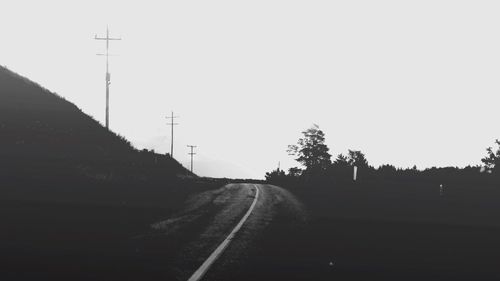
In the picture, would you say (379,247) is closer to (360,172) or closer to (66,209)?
(66,209)

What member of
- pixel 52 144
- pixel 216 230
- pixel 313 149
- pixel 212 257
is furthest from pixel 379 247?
pixel 313 149

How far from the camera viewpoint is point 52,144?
39281 millimetres

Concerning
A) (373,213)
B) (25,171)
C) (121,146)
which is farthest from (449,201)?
(121,146)

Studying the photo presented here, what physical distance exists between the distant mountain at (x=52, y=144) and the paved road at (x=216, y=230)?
9350 mm

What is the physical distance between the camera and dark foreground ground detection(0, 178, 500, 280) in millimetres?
7398

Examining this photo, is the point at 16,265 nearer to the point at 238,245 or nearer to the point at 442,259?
the point at 238,245

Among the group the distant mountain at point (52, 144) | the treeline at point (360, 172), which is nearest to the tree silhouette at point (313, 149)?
the treeline at point (360, 172)

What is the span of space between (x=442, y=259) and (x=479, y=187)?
24941 millimetres

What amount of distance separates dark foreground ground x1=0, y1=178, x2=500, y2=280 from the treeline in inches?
857

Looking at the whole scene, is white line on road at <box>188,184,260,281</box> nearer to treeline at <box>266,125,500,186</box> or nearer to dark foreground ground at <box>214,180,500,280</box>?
dark foreground ground at <box>214,180,500,280</box>

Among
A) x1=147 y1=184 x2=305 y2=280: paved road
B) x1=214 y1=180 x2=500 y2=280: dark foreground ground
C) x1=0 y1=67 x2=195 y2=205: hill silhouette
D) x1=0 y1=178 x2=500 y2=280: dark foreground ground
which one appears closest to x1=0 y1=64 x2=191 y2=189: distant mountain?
x1=0 y1=67 x2=195 y2=205: hill silhouette

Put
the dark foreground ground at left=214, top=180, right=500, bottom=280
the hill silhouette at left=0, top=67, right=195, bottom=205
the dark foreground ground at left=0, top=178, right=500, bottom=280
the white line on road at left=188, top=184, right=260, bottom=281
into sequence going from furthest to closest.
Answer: the hill silhouette at left=0, top=67, right=195, bottom=205 → the dark foreground ground at left=214, top=180, right=500, bottom=280 → the dark foreground ground at left=0, top=178, right=500, bottom=280 → the white line on road at left=188, top=184, right=260, bottom=281

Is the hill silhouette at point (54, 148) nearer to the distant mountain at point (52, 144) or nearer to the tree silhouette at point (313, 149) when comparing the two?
the distant mountain at point (52, 144)

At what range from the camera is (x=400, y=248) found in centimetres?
1006
